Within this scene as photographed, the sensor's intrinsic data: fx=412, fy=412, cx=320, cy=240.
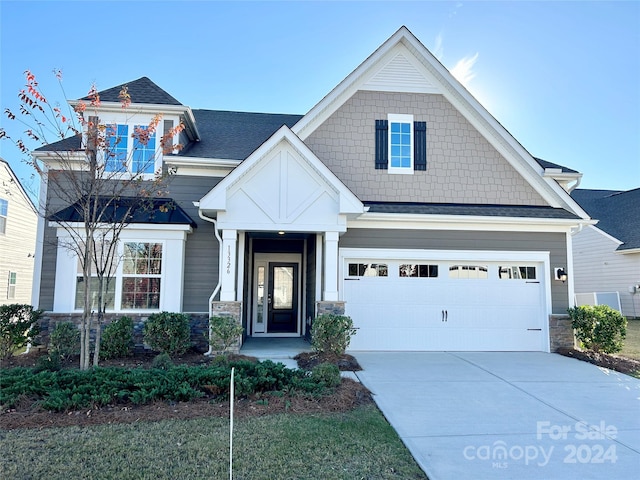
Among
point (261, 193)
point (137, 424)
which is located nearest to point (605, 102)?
point (261, 193)

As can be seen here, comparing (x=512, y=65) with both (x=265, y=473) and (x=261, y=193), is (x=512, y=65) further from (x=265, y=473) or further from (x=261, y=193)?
(x=265, y=473)

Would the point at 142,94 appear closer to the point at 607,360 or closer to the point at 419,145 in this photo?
the point at 419,145

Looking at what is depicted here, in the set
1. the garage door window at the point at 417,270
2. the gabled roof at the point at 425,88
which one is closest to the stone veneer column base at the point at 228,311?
the garage door window at the point at 417,270

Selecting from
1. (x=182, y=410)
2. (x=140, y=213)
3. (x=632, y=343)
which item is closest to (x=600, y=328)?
(x=632, y=343)

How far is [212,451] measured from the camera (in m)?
4.16

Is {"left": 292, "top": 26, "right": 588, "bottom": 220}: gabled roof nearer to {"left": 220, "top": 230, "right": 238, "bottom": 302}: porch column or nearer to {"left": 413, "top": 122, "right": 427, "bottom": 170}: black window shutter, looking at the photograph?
{"left": 413, "top": 122, "right": 427, "bottom": 170}: black window shutter

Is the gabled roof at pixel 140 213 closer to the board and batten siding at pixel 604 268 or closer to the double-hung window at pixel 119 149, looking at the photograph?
the double-hung window at pixel 119 149

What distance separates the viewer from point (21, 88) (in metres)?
7.07

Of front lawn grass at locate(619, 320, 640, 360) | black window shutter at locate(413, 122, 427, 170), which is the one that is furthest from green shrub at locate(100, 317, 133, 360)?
front lawn grass at locate(619, 320, 640, 360)

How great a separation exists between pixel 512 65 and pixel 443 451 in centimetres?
1097

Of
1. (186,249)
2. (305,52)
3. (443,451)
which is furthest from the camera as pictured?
(305,52)

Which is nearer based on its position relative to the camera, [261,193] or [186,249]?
[261,193]

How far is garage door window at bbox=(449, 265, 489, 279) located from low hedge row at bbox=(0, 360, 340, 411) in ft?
17.2

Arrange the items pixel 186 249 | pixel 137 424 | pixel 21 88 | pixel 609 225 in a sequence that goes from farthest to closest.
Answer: pixel 609 225 < pixel 186 249 < pixel 21 88 < pixel 137 424
